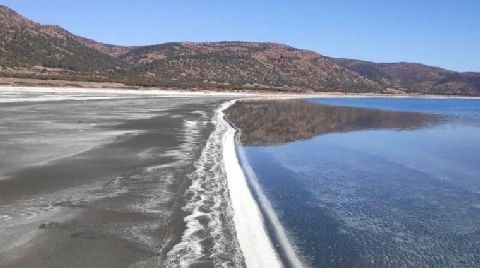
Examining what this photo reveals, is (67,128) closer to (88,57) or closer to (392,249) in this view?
(392,249)

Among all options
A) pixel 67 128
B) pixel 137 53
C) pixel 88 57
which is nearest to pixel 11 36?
pixel 88 57

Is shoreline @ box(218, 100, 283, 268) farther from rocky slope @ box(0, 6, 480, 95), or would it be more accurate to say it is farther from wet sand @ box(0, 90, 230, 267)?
rocky slope @ box(0, 6, 480, 95)

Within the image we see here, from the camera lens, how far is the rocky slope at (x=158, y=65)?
334ft

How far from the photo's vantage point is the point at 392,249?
23.6ft

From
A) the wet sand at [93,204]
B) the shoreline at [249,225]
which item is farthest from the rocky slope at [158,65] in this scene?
the shoreline at [249,225]

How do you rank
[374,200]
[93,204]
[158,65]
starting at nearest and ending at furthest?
1. [93,204]
2. [374,200]
3. [158,65]

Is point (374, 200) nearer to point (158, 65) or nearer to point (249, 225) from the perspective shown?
point (249, 225)

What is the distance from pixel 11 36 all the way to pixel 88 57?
22.9 m

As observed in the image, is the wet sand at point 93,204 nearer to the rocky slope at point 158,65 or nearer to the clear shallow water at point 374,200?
the clear shallow water at point 374,200

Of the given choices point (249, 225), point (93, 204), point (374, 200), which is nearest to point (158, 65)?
point (374, 200)

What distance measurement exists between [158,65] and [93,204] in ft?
478

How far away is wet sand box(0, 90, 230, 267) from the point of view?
20.3 ft

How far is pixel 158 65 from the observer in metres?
152

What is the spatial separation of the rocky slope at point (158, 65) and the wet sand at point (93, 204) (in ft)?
205
